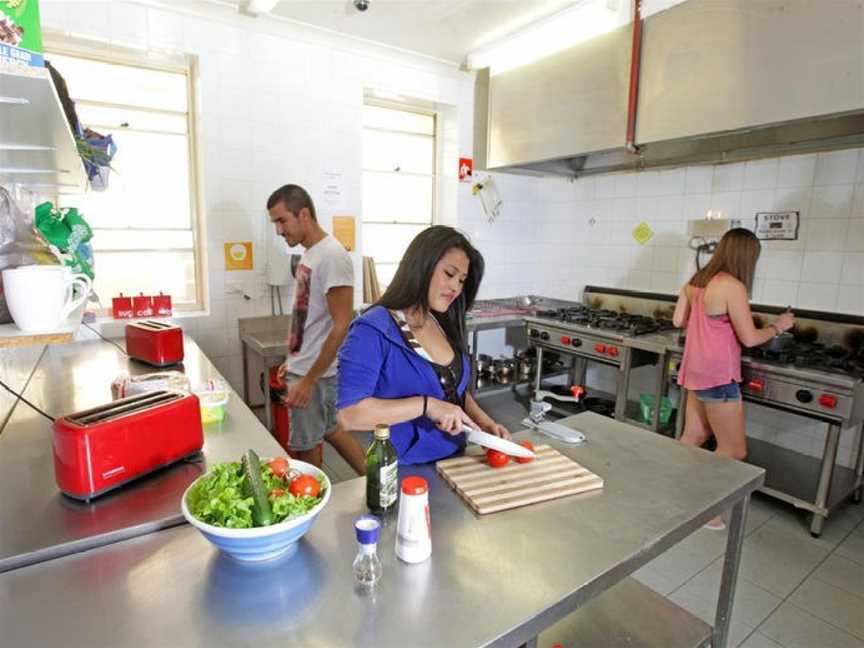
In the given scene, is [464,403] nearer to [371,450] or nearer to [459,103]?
[371,450]

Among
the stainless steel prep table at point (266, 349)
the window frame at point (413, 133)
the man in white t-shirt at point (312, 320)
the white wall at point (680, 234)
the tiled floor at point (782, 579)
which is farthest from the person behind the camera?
the window frame at point (413, 133)

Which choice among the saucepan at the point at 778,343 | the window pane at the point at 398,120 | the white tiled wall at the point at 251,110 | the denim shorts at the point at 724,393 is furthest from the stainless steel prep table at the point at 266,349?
the saucepan at the point at 778,343

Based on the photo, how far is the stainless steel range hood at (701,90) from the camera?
6.82ft

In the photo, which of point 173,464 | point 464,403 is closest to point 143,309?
point 173,464

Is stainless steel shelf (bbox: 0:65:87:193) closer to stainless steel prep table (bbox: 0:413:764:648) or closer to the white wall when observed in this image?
stainless steel prep table (bbox: 0:413:764:648)

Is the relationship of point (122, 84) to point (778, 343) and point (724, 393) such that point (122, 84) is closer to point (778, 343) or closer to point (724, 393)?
point (724, 393)

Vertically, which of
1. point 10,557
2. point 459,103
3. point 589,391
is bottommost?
point 589,391

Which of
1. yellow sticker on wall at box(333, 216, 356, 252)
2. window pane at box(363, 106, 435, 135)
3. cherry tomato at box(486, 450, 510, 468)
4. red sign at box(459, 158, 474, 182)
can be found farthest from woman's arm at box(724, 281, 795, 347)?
window pane at box(363, 106, 435, 135)

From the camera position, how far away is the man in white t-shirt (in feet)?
7.28

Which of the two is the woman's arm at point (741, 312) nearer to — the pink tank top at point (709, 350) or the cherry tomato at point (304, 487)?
the pink tank top at point (709, 350)

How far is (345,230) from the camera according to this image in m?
3.54

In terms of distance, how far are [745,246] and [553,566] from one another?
2.07 meters

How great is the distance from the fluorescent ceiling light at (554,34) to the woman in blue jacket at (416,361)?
2.07 m

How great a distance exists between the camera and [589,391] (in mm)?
4191
